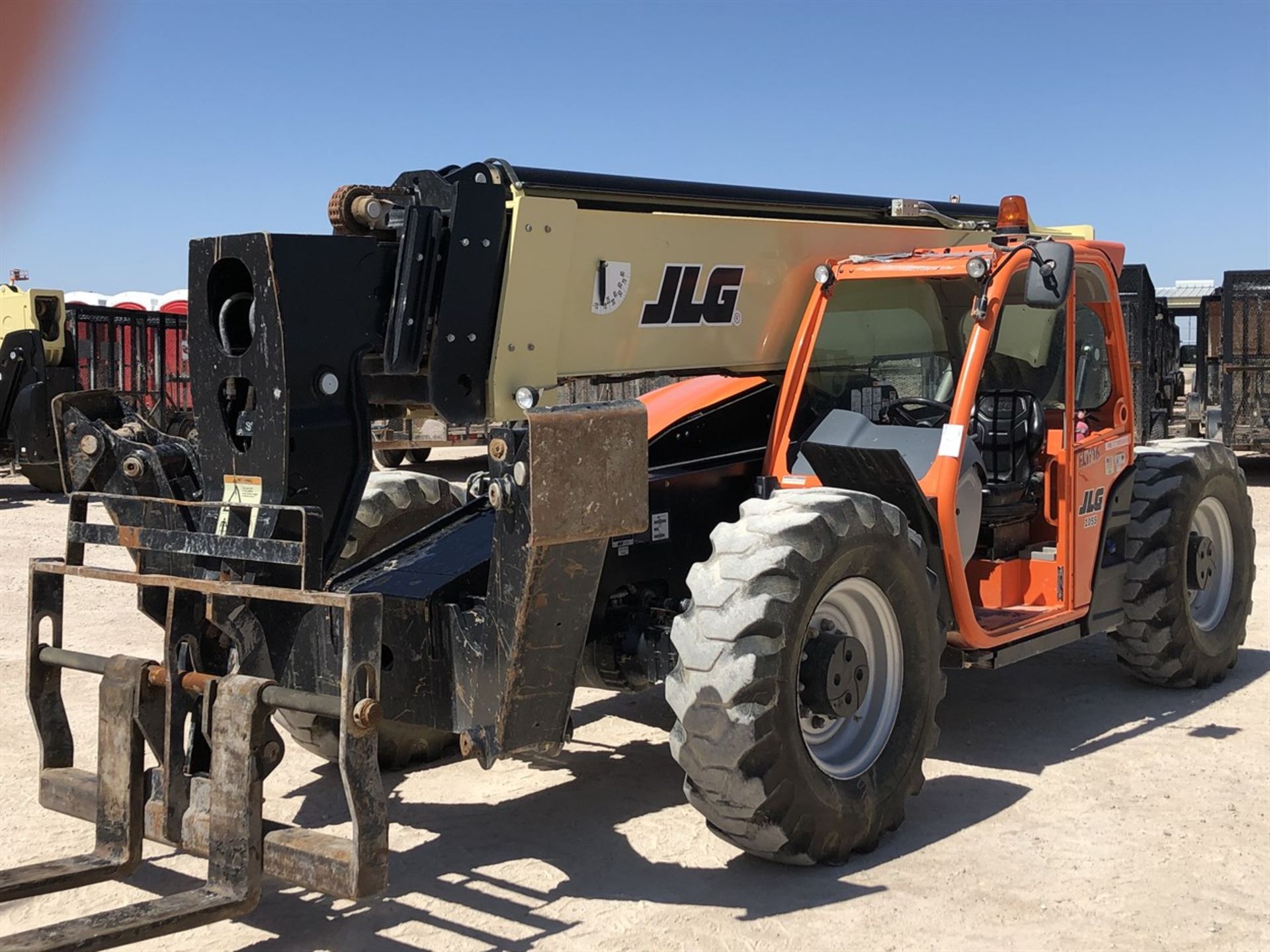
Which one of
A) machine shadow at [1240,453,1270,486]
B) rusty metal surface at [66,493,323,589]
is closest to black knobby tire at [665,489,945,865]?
Answer: rusty metal surface at [66,493,323,589]

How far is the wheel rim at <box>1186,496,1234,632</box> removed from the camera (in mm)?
7629

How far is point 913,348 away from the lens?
6590 mm

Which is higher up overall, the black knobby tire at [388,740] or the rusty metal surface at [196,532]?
the rusty metal surface at [196,532]

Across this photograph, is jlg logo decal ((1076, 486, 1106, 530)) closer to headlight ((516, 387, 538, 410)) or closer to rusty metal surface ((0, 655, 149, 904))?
headlight ((516, 387, 538, 410))

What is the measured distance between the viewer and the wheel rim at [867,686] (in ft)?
16.8

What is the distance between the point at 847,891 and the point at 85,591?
7962mm

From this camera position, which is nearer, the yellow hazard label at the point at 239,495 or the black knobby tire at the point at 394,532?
the yellow hazard label at the point at 239,495

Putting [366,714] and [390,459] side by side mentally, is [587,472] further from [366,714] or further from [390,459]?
[390,459]

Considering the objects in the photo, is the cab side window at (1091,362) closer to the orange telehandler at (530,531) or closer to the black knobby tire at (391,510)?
the orange telehandler at (530,531)

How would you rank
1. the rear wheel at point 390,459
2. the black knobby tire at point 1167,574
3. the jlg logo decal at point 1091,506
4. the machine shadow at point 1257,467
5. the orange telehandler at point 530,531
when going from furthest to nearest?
the rear wheel at point 390,459 < the machine shadow at point 1257,467 < the black knobby tire at point 1167,574 < the jlg logo decal at point 1091,506 < the orange telehandler at point 530,531

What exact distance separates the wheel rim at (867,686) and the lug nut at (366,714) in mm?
1720

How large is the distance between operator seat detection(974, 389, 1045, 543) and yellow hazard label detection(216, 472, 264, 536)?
3.41 metres

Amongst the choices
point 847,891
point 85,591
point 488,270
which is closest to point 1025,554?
point 847,891

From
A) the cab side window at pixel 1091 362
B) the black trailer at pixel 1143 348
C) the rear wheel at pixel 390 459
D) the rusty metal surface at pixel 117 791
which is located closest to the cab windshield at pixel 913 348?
the cab side window at pixel 1091 362
